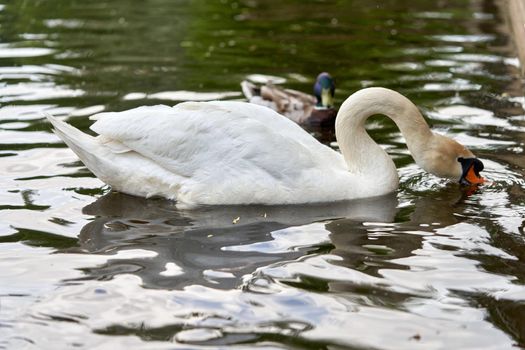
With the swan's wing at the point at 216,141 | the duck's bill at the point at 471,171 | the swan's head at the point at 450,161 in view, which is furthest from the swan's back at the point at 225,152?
the duck's bill at the point at 471,171

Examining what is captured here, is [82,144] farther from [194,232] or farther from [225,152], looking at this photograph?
[194,232]

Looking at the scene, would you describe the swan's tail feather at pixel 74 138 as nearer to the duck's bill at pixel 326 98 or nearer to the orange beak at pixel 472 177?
the orange beak at pixel 472 177

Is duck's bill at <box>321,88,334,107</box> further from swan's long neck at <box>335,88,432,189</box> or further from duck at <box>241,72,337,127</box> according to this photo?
swan's long neck at <box>335,88,432,189</box>

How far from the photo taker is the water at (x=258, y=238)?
19.3 feet

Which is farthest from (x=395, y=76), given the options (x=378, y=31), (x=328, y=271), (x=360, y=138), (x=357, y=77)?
(x=328, y=271)

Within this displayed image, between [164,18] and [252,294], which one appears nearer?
[252,294]

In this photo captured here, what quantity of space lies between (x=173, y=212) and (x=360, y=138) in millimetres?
1657

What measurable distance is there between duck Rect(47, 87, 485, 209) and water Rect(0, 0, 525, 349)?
16 centimetres

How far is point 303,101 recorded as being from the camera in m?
11.7

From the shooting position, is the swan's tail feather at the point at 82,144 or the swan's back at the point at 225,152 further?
the swan's tail feather at the point at 82,144

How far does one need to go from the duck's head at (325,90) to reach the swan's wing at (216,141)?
2.83 m

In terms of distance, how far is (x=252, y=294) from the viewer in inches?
249

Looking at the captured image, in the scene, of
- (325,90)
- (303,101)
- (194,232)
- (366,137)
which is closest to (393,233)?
(366,137)

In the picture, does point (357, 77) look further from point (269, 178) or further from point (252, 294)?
point (252, 294)
